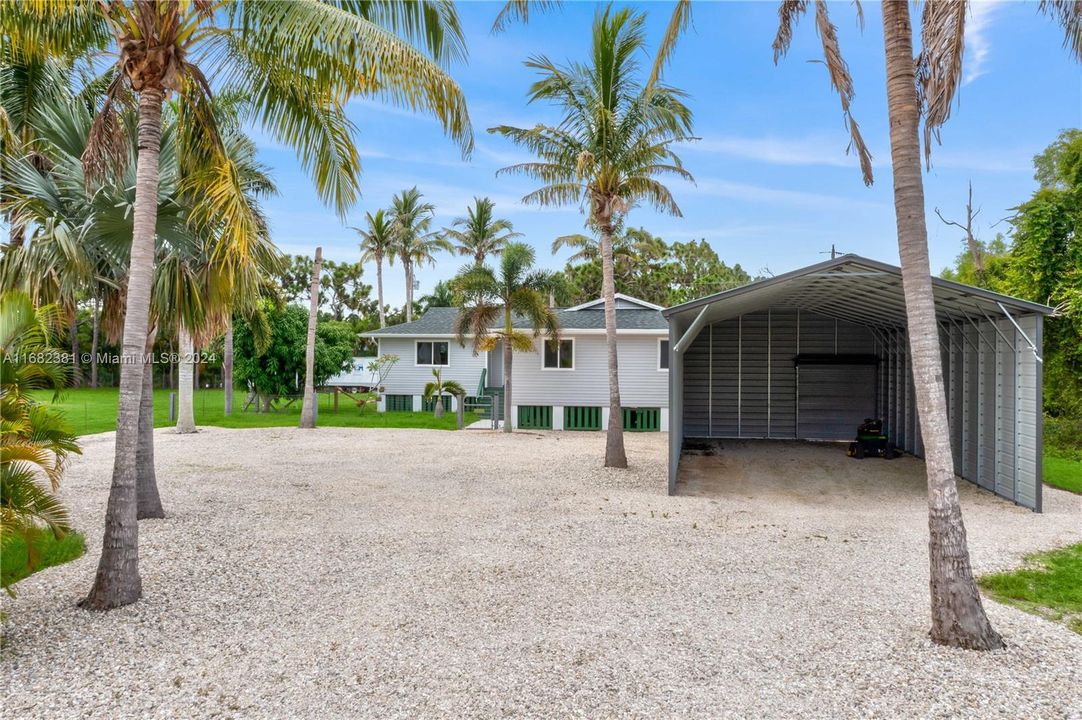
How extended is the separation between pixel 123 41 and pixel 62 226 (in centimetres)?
274

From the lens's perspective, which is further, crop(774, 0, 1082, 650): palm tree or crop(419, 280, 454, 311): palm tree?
crop(419, 280, 454, 311): palm tree

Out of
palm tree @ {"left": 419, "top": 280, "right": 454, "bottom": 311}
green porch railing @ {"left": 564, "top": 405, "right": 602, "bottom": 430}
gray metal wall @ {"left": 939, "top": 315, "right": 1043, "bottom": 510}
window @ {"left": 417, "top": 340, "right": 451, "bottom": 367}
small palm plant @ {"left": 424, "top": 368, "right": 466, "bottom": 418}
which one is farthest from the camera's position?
palm tree @ {"left": 419, "top": 280, "right": 454, "bottom": 311}

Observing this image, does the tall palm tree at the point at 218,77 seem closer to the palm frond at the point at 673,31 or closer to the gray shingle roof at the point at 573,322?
the palm frond at the point at 673,31

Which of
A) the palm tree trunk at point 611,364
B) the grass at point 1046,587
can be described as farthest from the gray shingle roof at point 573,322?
the grass at point 1046,587

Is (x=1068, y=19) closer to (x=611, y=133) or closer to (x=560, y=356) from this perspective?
(x=611, y=133)

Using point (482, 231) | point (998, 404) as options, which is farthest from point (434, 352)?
point (998, 404)

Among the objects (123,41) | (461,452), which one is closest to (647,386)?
(461,452)

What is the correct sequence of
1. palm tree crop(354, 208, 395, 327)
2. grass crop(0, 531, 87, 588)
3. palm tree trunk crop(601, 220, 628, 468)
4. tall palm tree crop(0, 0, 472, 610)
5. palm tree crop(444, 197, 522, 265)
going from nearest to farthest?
tall palm tree crop(0, 0, 472, 610) → grass crop(0, 531, 87, 588) → palm tree trunk crop(601, 220, 628, 468) → palm tree crop(444, 197, 522, 265) → palm tree crop(354, 208, 395, 327)

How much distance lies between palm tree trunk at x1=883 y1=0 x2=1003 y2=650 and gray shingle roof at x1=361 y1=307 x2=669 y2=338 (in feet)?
44.1

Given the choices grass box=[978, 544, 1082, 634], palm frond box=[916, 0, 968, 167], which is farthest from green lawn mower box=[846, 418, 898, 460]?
palm frond box=[916, 0, 968, 167]

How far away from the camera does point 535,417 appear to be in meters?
19.0

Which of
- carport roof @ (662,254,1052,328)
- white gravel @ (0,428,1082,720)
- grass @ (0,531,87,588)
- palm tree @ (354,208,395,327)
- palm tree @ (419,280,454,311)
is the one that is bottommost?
white gravel @ (0,428,1082,720)

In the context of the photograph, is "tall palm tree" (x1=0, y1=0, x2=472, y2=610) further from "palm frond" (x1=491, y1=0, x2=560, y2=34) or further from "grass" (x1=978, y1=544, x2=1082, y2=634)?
"grass" (x1=978, y1=544, x2=1082, y2=634)

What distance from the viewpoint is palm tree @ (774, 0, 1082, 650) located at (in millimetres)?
4035
